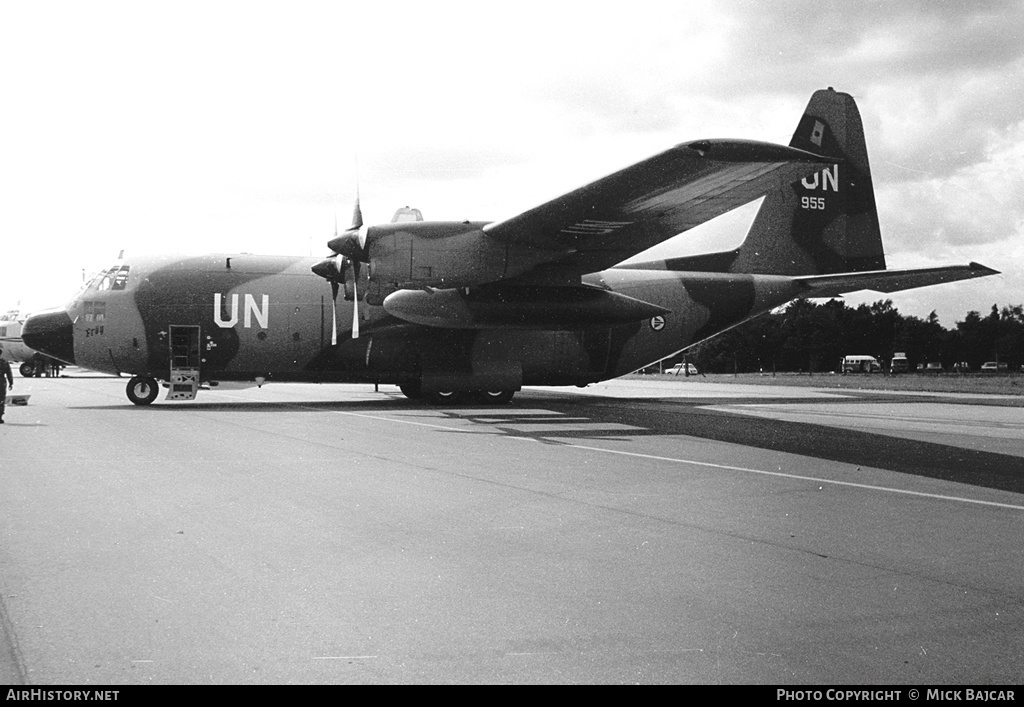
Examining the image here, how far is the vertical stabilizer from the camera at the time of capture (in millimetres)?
24266

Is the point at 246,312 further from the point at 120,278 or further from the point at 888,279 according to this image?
the point at 888,279

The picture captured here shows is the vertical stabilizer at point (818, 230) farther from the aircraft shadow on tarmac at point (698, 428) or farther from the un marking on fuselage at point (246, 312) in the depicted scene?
the un marking on fuselage at point (246, 312)

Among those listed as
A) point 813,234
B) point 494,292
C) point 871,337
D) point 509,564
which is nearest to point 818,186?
point 813,234

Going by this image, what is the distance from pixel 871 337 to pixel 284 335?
45.4 m

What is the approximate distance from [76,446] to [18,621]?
28.9 feet

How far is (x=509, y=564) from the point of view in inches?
217

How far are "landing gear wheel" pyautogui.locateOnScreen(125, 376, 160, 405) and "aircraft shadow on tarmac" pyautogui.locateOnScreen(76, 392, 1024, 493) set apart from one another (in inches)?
29.7

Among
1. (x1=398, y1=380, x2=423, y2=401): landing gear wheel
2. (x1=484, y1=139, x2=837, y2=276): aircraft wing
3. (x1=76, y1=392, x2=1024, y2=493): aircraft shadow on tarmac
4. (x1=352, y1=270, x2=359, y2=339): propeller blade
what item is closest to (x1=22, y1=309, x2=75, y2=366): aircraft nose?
(x1=76, y1=392, x2=1024, y2=493): aircraft shadow on tarmac

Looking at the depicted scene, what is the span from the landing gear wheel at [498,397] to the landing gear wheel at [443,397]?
74cm

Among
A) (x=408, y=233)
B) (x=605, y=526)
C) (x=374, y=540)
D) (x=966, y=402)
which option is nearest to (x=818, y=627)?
(x=605, y=526)

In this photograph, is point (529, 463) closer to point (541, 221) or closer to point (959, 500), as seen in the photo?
point (959, 500)

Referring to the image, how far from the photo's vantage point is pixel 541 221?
1705 centimetres

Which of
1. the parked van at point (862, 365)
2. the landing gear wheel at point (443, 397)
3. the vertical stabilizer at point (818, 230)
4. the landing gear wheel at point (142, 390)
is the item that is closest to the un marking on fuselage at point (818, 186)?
the vertical stabilizer at point (818, 230)

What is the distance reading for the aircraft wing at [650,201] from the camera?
12.4 meters
